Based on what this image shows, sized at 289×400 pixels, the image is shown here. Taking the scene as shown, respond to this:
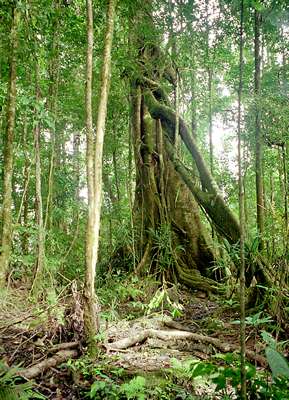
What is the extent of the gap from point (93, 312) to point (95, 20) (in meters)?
5.05

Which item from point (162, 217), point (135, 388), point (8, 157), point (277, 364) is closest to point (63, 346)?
point (135, 388)

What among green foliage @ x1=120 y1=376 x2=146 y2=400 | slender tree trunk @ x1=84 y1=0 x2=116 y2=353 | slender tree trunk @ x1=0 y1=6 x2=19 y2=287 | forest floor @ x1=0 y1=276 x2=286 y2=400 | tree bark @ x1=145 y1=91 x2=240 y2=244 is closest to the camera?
green foliage @ x1=120 y1=376 x2=146 y2=400

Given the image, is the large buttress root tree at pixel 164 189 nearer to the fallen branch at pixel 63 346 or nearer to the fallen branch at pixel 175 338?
the fallen branch at pixel 175 338

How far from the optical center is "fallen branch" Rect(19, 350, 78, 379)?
10.9ft

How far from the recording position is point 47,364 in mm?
3510

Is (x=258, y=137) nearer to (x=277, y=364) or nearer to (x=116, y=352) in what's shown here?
(x=116, y=352)

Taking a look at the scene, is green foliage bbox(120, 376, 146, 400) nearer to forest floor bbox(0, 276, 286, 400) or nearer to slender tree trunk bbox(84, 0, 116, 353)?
forest floor bbox(0, 276, 286, 400)

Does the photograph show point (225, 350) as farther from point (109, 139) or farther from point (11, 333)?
point (109, 139)

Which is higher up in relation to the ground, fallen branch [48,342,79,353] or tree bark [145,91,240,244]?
tree bark [145,91,240,244]

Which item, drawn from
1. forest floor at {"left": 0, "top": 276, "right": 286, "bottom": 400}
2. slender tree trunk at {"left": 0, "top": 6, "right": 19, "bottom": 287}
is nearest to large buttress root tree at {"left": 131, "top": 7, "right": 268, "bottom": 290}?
forest floor at {"left": 0, "top": 276, "right": 286, "bottom": 400}

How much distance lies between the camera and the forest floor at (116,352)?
3301 mm

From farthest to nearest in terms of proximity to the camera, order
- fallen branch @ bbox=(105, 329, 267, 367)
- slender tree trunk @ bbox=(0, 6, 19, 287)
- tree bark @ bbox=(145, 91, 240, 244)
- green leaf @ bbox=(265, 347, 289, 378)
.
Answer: tree bark @ bbox=(145, 91, 240, 244)
slender tree trunk @ bbox=(0, 6, 19, 287)
fallen branch @ bbox=(105, 329, 267, 367)
green leaf @ bbox=(265, 347, 289, 378)

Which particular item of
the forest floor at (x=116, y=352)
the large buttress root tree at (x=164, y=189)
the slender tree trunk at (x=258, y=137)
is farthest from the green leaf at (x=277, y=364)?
the large buttress root tree at (x=164, y=189)

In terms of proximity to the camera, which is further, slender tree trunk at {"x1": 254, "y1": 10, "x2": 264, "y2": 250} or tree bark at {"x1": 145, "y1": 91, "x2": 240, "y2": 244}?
slender tree trunk at {"x1": 254, "y1": 10, "x2": 264, "y2": 250}
